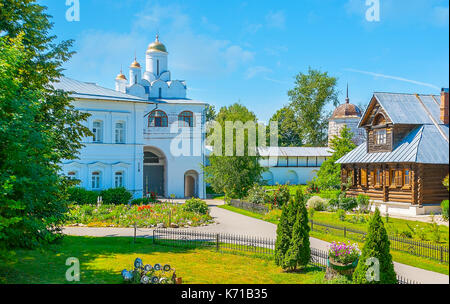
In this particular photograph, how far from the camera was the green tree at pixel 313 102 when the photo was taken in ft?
191

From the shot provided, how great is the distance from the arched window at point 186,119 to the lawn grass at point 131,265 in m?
21.4

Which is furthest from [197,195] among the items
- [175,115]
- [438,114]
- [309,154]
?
[438,114]

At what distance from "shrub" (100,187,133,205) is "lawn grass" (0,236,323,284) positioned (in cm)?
1236

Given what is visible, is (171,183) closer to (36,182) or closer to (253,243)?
(253,243)

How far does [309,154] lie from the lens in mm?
49250

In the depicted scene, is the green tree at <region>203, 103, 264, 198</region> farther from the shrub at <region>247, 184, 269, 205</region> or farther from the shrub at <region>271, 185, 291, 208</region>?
the shrub at <region>271, 185, 291, 208</region>

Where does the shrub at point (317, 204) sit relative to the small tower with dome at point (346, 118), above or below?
below

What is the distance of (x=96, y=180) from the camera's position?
29.6 meters

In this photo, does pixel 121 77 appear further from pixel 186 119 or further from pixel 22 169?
pixel 22 169

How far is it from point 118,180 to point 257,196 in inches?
447

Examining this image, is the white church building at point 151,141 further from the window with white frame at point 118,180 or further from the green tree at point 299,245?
the green tree at point 299,245

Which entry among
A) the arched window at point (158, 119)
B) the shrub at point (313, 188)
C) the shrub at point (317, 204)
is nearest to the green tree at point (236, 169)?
the shrub at point (317, 204)

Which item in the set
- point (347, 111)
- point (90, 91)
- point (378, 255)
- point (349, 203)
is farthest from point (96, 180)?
point (347, 111)
